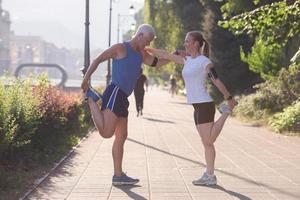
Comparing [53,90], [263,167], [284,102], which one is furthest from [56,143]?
[284,102]

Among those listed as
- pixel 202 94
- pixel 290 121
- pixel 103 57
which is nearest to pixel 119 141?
pixel 103 57

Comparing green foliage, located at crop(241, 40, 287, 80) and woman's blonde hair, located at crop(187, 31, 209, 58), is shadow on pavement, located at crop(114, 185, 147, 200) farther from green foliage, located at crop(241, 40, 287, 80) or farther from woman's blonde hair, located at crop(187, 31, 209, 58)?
green foliage, located at crop(241, 40, 287, 80)

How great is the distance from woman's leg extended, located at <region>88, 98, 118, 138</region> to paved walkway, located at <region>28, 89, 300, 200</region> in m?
0.74

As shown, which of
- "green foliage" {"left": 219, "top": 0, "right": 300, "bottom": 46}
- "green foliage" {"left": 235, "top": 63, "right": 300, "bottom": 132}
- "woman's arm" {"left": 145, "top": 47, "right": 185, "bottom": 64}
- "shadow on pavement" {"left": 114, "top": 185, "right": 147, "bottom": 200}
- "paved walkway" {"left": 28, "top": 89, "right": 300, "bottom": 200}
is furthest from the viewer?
"green foliage" {"left": 235, "top": 63, "right": 300, "bottom": 132}

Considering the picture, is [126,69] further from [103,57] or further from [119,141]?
[119,141]

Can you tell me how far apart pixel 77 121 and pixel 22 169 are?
243 inches

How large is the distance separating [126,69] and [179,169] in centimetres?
242

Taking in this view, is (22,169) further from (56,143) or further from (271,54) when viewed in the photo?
(271,54)

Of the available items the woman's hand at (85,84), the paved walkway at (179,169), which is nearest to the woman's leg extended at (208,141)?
the paved walkway at (179,169)

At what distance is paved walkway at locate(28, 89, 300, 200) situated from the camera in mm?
7516

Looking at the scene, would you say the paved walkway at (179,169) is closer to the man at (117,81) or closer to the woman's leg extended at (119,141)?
the woman's leg extended at (119,141)

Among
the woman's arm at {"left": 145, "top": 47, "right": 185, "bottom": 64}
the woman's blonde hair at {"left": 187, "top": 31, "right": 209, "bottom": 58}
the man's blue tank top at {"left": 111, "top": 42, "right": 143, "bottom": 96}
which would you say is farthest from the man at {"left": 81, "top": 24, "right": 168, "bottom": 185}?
the woman's blonde hair at {"left": 187, "top": 31, "right": 209, "bottom": 58}

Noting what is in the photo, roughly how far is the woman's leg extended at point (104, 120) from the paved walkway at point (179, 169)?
2.41 feet

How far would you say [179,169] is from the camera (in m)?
9.52
